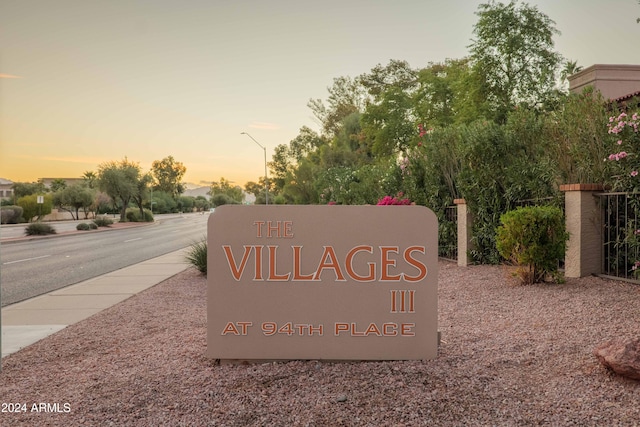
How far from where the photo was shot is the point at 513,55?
33.2m

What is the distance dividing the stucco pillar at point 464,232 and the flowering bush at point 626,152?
3.98 metres

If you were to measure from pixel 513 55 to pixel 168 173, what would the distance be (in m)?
117

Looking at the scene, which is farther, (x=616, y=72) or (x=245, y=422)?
(x=616, y=72)

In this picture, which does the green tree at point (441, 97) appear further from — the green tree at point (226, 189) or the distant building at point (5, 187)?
the green tree at point (226, 189)

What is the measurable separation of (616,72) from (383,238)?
28383 millimetres

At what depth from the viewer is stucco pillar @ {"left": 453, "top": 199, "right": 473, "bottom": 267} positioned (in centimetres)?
1252

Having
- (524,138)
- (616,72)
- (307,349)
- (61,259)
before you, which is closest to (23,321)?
(307,349)

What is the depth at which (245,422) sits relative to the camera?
3.88m

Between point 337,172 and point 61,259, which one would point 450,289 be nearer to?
point 61,259

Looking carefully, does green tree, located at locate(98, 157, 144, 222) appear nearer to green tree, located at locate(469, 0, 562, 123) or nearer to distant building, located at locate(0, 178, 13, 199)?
green tree, located at locate(469, 0, 562, 123)

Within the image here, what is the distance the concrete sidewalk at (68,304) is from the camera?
7.19 meters

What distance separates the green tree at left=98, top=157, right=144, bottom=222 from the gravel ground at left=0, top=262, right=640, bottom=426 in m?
58.4

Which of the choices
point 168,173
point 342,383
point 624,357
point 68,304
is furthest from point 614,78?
point 168,173

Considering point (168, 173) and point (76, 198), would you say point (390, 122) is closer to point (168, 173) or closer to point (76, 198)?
point (76, 198)
